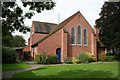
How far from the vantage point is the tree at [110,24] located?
30737 mm

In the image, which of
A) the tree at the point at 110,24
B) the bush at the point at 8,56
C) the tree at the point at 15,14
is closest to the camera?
the tree at the point at 15,14

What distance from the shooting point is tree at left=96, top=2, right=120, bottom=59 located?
30737 millimetres

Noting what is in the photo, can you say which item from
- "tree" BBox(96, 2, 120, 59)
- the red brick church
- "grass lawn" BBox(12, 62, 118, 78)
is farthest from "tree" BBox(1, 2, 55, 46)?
"tree" BBox(96, 2, 120, 59)

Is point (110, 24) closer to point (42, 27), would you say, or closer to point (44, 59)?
point (44, 59)

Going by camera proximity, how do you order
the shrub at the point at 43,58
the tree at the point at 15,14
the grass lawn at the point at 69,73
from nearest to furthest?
the tree at the point at 15,14 < the grass lawn at the point at 69,73 < the shrub at the point at 43,58

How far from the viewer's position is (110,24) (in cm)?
3194

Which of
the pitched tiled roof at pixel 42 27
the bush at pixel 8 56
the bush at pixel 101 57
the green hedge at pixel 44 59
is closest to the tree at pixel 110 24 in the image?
the bush at pixel 101 57

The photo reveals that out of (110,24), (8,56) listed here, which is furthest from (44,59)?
(110,24)

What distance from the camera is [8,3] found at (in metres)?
8.64

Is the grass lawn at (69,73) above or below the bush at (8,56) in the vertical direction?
below

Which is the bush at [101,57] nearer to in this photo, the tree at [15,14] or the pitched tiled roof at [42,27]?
the pitched tiled roof at [42,27]

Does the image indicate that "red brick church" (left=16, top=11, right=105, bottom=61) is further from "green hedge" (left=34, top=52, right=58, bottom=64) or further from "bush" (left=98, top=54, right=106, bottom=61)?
"green hedge" (left=34, top=52, right=58, bottom=64)

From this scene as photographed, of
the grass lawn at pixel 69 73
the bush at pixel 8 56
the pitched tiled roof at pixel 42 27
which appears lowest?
the grass lawn at pixel 69 73

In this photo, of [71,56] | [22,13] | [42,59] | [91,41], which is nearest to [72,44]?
[71,56]
